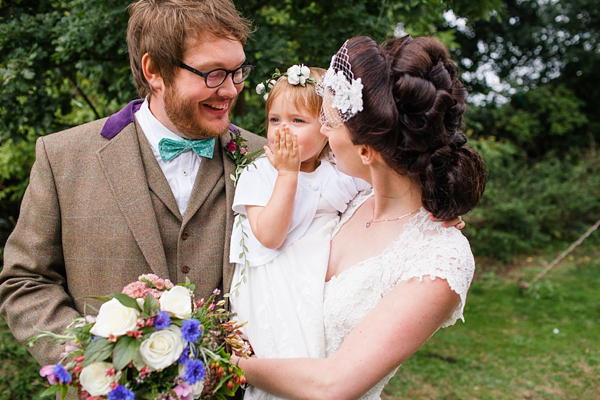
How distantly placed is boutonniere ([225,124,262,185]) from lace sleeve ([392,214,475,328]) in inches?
31.7

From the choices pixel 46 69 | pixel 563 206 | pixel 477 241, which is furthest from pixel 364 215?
pixel 563 206

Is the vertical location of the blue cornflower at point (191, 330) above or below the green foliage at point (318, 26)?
below

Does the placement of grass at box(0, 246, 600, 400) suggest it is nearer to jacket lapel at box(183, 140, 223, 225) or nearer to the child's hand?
jacket lapel at box(183, 140, 223, 225)

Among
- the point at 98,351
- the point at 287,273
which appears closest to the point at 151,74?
the point at 287,273

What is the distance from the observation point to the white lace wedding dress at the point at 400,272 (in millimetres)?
1726

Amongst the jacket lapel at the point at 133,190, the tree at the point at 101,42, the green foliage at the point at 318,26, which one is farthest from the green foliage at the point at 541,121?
the jacket lapel at the point at 133,190

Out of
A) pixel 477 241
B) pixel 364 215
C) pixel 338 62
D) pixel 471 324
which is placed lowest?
pixel 477 241

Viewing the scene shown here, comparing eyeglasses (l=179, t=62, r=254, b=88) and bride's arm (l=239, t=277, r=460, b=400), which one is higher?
eyeglasses (l=179, t=62, r=254, b=88)

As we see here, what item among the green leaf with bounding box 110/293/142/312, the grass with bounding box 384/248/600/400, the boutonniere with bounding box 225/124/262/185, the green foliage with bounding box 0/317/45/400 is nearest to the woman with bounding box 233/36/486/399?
the boutonniere with bounding box 225/124/262/185

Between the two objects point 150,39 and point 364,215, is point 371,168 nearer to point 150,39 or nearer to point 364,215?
point 364,215

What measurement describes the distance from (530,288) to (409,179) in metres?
6.26

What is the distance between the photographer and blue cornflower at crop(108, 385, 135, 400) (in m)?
1.40

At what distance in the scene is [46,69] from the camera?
342 cm

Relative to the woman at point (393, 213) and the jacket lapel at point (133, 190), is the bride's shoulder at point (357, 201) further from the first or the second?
the jacket lapel at point (133, 190)
